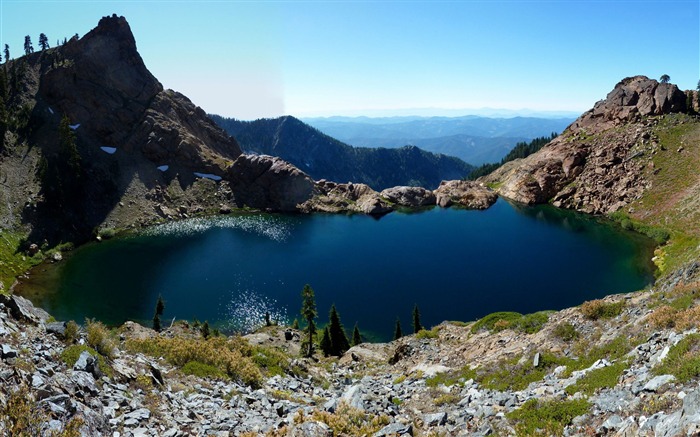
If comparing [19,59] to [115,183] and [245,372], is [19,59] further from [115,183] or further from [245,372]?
[245,372]

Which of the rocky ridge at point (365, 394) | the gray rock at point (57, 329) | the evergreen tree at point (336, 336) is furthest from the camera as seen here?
the evergreen tree at point (336, 336)

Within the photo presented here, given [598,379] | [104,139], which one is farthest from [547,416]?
[104,139]

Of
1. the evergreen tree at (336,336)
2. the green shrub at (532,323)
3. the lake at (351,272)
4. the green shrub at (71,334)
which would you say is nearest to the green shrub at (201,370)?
the green shrub at (71,334)

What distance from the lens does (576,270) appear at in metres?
80.4

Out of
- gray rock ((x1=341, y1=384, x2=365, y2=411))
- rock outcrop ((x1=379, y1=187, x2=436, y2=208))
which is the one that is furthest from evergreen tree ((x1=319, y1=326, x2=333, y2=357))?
rock outcrop ((x1=379, y1=187, x2=436, y2=208))

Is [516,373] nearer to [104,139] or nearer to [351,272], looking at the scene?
[351,272]

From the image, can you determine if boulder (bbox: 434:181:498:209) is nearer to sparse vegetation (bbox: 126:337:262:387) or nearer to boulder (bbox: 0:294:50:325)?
sparse vegetation (bbox: 126:337:262:387)

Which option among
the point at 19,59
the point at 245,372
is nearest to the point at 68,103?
the point at 19,59

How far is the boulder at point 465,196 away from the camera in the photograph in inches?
5935

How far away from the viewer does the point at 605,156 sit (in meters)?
135

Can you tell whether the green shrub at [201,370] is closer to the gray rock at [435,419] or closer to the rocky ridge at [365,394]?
the rocky ridge at [365,394]

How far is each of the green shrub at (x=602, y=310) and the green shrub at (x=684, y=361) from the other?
37.6 ft

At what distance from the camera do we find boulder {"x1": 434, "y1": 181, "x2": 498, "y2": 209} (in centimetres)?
15075

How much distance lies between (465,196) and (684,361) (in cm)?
14912
